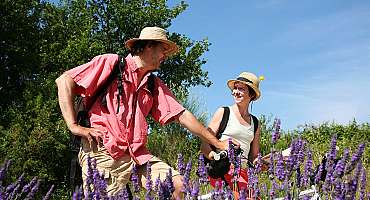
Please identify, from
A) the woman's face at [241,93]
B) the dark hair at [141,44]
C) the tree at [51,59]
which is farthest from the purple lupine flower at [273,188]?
the tree at [51,59]

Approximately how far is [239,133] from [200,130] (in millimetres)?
601

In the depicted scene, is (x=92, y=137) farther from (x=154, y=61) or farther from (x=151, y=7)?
(x=151, y=7)

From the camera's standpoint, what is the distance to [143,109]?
3.50 m

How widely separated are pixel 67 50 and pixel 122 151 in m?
13.5

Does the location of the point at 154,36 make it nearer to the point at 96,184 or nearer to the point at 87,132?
the point at 87,132

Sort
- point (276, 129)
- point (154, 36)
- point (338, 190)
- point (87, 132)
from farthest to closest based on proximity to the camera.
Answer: point (154, 36), point (87, 132), point (276, 129), point (338, 190)

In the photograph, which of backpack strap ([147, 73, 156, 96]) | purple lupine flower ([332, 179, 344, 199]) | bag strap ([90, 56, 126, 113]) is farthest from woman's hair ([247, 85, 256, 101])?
purple lupine flower ([332, 179, 344, 199])

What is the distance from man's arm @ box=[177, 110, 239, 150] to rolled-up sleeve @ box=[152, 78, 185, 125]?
5cm

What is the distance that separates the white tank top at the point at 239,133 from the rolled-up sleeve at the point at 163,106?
0.55 m

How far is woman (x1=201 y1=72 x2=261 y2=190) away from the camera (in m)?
4.09

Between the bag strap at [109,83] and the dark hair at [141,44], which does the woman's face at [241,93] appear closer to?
→ the dark hair at [141,44]

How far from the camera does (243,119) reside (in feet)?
13.8

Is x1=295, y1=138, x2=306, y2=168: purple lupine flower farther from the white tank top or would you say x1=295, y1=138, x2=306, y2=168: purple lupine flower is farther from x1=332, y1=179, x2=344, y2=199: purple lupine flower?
the white tank top

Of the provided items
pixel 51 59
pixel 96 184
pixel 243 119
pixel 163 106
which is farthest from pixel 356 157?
pixel 51 59
